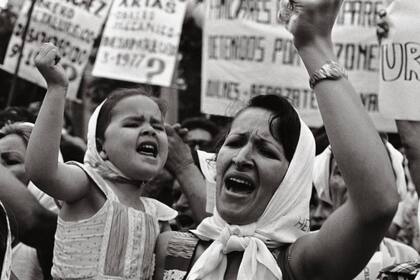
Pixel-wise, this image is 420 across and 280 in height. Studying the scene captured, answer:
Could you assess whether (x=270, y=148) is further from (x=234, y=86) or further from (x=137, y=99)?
(x=234, y=86)

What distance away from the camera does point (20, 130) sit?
190 inches

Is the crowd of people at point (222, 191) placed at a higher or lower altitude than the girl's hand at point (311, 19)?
lower

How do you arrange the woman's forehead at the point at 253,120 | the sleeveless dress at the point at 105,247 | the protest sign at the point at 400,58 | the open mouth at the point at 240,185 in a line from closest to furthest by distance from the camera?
1. the open mouth at the point at 240,185
2. the woman's forehead at the point at 253,120
3. the sleeveless dress at the point at 105,247
4. the protest sign at the point at 400,58

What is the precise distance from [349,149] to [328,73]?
0.70 ft

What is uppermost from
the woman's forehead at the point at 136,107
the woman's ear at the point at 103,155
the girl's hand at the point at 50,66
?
the girl's hand at the point at 50,66

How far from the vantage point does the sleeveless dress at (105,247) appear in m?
3.63

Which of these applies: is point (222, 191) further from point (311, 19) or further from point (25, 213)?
point (25, 213)

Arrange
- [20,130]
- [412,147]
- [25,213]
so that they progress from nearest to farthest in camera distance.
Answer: [412,147], [25,213], [20,130]

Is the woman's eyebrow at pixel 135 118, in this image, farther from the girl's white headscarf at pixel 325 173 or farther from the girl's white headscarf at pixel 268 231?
the girl's white headscarf at pixel 325 173

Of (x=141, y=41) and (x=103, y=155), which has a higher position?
(x=103, y=155)

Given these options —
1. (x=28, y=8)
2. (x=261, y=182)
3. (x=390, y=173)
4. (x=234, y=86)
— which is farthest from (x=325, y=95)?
(x=28, y=8)

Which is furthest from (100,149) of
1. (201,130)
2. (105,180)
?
(201,130)

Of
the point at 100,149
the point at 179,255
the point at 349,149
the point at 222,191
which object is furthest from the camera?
the point at 100,149

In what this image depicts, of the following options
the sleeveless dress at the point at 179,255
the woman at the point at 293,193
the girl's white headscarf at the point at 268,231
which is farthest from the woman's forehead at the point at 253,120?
the sleeveless dress at the point at 179,255
